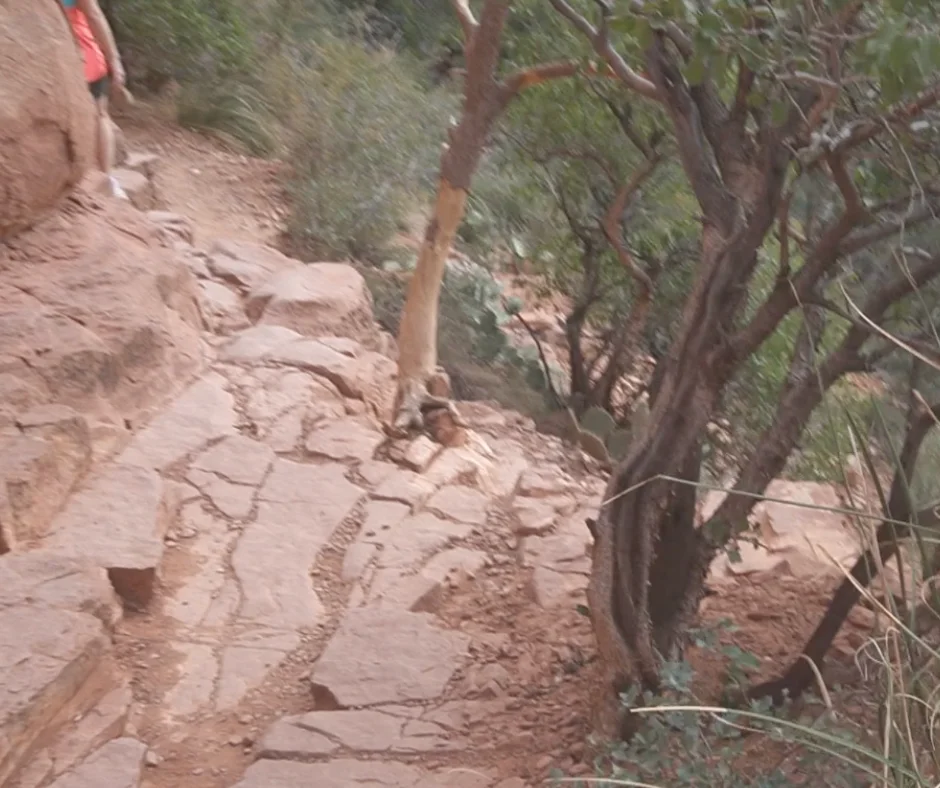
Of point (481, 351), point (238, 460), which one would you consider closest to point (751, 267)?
point (238, 460)

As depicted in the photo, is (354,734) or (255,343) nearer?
(354,734)

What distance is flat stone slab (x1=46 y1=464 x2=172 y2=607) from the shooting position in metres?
3.50

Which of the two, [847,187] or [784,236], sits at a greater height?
[847,187]

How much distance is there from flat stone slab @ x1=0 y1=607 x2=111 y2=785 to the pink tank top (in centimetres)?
346

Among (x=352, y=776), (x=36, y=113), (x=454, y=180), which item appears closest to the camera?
(x=352, y=776)

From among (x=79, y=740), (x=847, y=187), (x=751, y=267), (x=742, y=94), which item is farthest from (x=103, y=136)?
(x=847, y=187)

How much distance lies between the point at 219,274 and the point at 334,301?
842 mm

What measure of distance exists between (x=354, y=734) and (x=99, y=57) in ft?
14.4

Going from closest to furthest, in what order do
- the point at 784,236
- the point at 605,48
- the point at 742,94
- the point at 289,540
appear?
the point at 784,236, the point at 742,94, the point at 605,48, the point at 289,540

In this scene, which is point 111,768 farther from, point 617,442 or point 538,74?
point 617,442

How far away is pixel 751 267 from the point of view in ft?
8.79

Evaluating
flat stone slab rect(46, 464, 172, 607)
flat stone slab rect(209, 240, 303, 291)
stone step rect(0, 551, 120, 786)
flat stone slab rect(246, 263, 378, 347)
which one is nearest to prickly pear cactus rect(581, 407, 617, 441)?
flat stone slab rect(246, 263, 378, 347)

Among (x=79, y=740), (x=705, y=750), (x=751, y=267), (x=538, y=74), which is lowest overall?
(x=79, y=740)

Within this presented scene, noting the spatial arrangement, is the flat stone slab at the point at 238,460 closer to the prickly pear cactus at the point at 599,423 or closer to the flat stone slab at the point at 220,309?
the flat stone slab at the point at 220,309
